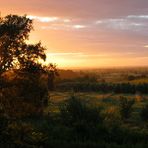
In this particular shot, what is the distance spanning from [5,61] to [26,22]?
9.76 ft

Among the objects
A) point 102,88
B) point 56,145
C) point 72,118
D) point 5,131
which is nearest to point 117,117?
point 72,118

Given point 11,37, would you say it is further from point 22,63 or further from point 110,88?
point 110,88

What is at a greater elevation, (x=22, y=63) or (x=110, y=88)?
(x=22, y=63)

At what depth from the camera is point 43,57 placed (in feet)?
89.4

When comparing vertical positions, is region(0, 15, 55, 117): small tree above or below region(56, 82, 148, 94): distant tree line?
above

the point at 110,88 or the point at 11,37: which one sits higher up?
the point at 11,37

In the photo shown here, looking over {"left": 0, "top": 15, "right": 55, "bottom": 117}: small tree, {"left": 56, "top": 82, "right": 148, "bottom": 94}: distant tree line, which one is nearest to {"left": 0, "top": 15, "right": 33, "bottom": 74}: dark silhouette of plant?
{"left": 0, "top": 15, "right": 55, "bottom": 117}: small tree

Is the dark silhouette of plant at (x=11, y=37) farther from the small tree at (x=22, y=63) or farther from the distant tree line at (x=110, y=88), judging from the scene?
the distant tree line at (x=110, y=88)

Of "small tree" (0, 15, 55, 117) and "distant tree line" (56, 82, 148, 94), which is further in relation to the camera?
"distant tree line" (56, 82, 148, 94)

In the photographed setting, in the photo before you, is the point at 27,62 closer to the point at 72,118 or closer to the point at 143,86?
the point at 72,118

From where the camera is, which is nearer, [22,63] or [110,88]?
[22,63]

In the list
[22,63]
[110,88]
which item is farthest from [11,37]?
[110,88]

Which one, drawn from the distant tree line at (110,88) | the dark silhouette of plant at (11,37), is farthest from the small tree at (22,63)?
the distant tree line at (110,88)

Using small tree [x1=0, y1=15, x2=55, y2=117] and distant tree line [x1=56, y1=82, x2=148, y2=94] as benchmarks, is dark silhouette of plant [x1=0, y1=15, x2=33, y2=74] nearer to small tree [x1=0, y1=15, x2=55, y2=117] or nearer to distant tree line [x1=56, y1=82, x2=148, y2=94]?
small tree [x1=0, y1=15, x2=55, y2=117]
